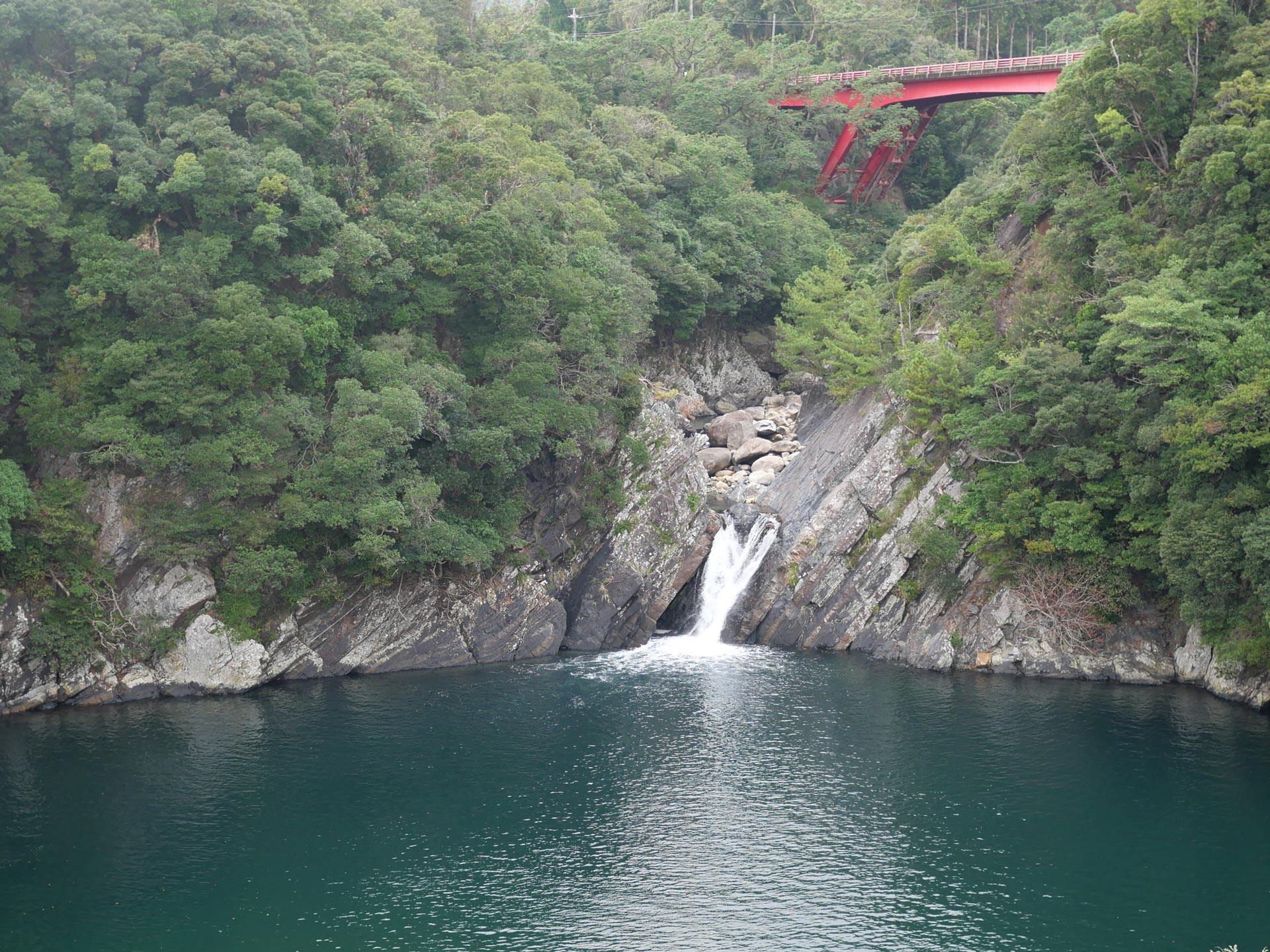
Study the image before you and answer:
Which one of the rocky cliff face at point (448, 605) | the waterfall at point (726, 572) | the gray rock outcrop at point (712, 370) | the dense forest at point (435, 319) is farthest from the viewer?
the gray rock outcrop at point (712, 370)

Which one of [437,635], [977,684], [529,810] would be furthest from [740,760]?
[437,635]

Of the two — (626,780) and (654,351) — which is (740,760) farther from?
(654,351)

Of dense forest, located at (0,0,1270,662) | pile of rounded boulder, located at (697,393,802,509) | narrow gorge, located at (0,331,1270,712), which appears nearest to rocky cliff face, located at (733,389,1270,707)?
narrow gorge, located at (0,331,1270,712)

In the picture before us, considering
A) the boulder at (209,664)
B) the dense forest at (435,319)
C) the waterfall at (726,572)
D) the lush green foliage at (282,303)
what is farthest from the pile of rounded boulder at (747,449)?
the boulder at (209,664)

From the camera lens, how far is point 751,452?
59156 millimetres

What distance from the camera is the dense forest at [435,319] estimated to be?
128 ft

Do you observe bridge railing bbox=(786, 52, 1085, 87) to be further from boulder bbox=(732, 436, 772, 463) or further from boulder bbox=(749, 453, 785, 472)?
boulder bbox=(749, 453, 785, 472)

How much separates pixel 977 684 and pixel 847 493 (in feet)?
35.1

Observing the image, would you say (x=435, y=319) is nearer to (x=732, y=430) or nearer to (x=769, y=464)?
(x=769, y=464)

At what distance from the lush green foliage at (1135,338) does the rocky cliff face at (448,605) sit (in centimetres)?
1201

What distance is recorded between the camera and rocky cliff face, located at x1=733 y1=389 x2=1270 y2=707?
139 ft

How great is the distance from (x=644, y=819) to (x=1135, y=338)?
2324 centimetres

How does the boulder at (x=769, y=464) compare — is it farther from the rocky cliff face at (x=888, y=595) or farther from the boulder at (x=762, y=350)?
the boulder at (x=762, y=350)

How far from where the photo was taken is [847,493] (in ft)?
163
